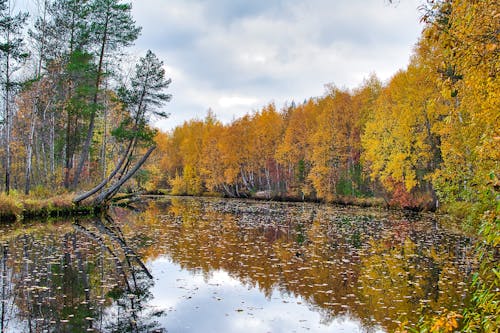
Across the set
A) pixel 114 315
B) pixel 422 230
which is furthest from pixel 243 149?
pixel 114 315

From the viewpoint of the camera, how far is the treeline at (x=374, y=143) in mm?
8508

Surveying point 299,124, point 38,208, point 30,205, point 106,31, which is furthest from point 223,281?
point 299,124

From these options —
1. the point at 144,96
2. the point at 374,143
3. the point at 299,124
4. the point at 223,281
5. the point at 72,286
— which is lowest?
the point at 223,281

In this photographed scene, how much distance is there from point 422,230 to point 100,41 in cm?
2362

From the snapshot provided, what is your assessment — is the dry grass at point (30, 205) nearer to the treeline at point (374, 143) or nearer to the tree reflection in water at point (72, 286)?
the tree reflection in water at point (72, 286)

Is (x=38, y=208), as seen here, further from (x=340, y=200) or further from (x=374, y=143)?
(x=340, y=200)

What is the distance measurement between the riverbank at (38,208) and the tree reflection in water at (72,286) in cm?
497

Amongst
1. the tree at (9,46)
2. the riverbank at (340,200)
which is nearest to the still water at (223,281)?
the tree at (9,46)

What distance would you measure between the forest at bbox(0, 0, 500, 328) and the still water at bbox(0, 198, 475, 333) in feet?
6.13

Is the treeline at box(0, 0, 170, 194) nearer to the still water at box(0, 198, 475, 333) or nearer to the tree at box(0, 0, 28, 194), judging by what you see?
the tree at box(0, 0, 28, 194)

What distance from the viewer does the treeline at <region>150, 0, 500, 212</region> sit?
8508 mm

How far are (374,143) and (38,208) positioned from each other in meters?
27.3

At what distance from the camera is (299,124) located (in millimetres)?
46844

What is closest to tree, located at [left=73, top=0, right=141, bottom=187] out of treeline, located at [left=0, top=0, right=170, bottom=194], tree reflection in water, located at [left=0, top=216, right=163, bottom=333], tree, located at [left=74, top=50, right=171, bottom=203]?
treeline, located at [left=0, top=0, right=170, bottom=194]
